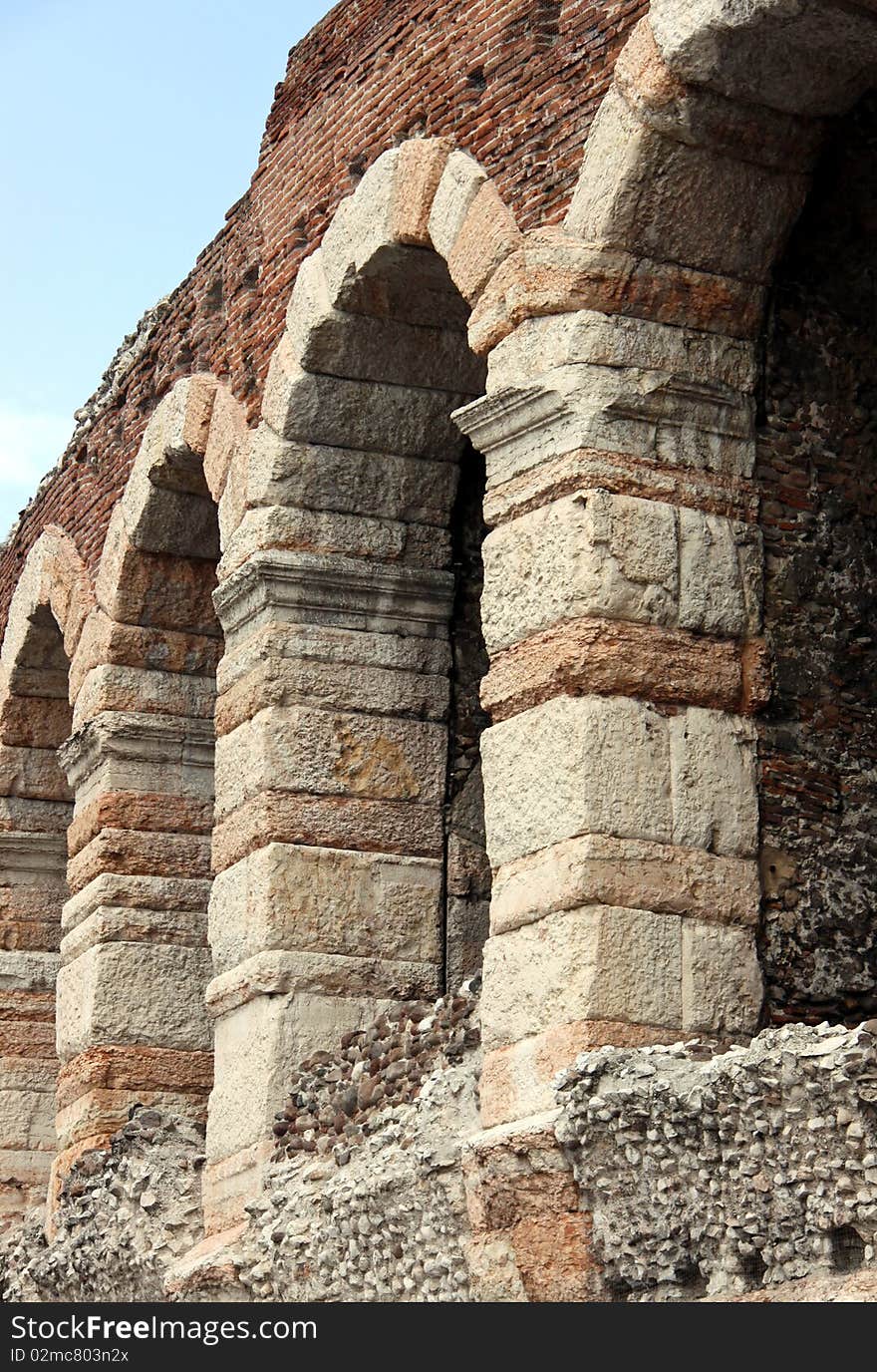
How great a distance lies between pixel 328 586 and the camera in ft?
27.6

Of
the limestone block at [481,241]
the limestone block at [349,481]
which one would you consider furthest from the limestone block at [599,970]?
the limestone block at [349,481]

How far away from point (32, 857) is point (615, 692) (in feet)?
20.1

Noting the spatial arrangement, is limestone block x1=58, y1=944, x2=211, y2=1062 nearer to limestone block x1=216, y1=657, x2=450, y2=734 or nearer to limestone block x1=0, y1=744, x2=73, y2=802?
limestone block x1=216, y1=657, x2=450, y2=734

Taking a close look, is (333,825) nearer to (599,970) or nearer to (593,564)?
(593,564)

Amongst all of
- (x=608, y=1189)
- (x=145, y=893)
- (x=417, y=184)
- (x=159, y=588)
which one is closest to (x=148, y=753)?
(x=145, y=893)

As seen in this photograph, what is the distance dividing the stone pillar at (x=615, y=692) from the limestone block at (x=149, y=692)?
3547 millimetres

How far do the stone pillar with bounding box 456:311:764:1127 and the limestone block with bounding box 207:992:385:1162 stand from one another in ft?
4.92

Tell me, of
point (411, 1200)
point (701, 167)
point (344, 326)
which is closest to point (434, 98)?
point (344, 326)

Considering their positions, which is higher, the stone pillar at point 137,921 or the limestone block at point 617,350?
the limestone block at point 617,350

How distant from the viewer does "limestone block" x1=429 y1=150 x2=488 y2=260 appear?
7309 mm

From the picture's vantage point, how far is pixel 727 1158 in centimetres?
546

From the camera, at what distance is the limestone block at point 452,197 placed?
24.0 feet

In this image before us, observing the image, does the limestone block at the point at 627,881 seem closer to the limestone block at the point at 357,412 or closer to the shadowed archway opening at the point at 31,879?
the limestone block at the point at 357,412

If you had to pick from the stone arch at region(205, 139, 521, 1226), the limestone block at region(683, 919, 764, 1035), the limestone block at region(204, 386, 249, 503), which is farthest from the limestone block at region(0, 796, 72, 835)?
the limestone block at region(683, 919, 764, 1035)
